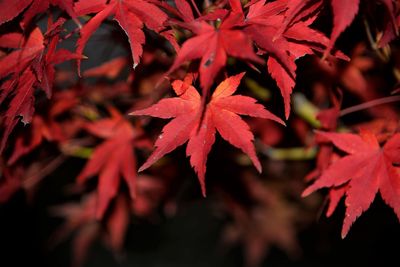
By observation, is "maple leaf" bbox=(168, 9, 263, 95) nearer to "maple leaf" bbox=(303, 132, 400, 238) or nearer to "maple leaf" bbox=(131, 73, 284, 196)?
"maple leaf" bbox=(131, 73, 284, 196)

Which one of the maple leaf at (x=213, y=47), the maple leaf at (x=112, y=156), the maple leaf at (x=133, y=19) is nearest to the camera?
the maple leaf at (x=213, y=47)

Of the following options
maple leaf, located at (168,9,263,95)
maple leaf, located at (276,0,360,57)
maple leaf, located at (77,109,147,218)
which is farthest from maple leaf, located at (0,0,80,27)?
maple leaf, located at (77,109,147,218)

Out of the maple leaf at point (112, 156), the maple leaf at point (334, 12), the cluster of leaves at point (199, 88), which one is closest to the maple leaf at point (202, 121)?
the cluster of leaves at point (199, 88)

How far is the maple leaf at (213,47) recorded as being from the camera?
52 centimetres

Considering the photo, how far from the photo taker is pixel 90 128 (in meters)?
1.08

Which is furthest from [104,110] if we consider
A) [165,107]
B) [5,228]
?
[5,228]

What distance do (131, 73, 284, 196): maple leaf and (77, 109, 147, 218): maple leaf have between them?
377 mm

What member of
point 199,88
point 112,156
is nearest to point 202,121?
point 199,88

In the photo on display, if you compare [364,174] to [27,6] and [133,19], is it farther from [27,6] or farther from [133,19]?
[27,6]

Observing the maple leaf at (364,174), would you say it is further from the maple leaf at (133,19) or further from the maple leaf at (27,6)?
the maple leaf at (27,6)

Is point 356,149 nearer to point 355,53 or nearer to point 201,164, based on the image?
point 201,164

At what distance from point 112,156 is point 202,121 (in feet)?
1.52

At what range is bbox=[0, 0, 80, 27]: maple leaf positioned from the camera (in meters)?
0.61

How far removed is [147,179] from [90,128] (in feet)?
1.51
